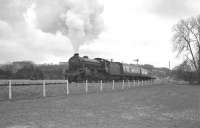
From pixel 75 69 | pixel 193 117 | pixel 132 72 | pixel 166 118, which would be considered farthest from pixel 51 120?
pixel 132 72

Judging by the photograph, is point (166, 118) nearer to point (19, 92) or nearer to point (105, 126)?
point (105, 126)

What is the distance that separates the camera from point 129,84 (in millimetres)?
28906

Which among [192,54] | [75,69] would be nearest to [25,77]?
[75,69]

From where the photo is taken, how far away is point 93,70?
30.4 m

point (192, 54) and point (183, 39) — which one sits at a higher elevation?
point (183, 39)

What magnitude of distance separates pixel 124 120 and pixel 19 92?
A: 9691 mm

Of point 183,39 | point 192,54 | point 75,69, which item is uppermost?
point 183,39

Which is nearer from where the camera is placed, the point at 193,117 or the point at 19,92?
the point at 193,117

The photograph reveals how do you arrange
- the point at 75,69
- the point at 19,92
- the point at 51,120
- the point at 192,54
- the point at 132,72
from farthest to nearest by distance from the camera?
the point at 192,54 → the point at 132,72 → the point at 75,69 → the point at 19,92 → the point at 51,120

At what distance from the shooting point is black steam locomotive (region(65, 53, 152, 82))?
92.3ft

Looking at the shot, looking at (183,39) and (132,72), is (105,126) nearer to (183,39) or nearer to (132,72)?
(132,72)

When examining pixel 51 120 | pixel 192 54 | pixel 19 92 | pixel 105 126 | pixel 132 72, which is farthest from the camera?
pixel 192 54

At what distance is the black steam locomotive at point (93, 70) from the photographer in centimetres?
2812

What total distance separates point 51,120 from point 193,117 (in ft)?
18.1
